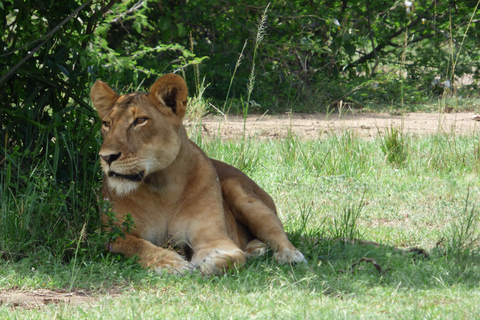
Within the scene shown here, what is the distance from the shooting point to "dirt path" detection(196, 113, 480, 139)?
8.94 metres

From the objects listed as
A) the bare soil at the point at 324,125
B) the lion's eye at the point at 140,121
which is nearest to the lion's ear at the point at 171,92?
the lion's eye at the point at 140,121

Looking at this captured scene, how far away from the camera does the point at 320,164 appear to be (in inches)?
289

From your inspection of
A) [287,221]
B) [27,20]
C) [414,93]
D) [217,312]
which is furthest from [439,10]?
[217,312]

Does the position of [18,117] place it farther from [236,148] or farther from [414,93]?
[414,93]

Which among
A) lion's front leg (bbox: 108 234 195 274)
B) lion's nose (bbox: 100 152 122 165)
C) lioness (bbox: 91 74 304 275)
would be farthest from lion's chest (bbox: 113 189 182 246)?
lion's nose (bbox: 100 152 122 165)

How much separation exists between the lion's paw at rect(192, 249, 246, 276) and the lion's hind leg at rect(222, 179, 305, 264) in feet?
1.19

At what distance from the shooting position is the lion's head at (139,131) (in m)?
3.85

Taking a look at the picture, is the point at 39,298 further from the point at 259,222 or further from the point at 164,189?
the point at 259,222

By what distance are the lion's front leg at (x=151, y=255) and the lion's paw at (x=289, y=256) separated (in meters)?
0.60

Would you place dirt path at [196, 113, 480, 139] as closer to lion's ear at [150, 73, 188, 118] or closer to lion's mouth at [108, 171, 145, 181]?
lion's ear at [150, 73, 188, 118]

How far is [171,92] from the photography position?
4145 millimetres

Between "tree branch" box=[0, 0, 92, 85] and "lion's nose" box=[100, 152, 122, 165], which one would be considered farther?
"tree branch" box=[0, 0, 92, 85]

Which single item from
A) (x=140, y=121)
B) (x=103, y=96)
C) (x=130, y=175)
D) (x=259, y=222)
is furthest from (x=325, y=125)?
(x=130, y=175)

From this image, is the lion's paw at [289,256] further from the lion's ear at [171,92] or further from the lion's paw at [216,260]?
the lion's ear at [171,92]
